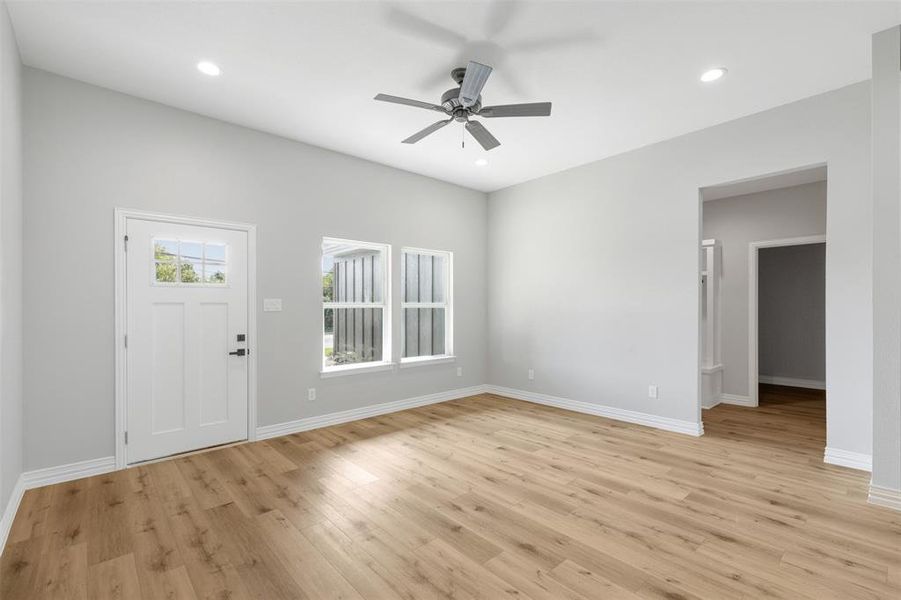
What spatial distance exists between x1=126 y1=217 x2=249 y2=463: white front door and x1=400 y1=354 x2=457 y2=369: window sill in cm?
194

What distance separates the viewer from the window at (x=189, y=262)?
348 cm

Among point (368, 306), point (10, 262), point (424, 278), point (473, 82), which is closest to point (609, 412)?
point (424, 278)

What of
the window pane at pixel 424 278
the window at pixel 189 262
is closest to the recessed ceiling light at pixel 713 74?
the window pane at pixel 424 278

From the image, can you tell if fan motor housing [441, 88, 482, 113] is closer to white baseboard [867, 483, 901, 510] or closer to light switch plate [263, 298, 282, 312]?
light switch plate [263, 298, 282, 312]

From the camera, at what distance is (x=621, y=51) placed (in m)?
2.78

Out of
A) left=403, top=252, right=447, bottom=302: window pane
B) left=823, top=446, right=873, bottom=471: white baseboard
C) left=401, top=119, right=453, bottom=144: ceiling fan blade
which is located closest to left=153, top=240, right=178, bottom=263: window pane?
left=401, top=119, right=453, bottom=144: ceiling fan blade

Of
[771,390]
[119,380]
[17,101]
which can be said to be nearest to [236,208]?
[17,101]

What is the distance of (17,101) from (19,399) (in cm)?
201

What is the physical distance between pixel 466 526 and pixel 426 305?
353cm

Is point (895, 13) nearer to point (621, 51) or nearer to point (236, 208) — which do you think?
point (621, 51)

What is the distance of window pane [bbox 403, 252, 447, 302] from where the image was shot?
5512mm

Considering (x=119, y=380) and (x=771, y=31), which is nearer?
(x=771, y=31)

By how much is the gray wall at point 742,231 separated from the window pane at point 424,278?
3.89 metres

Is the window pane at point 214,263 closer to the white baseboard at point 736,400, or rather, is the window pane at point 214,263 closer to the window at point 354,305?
the window at point 354,305
